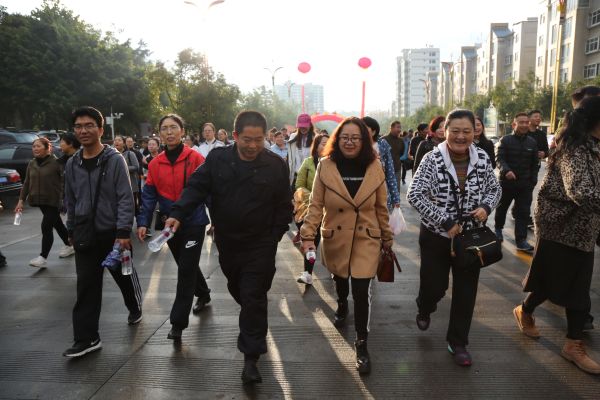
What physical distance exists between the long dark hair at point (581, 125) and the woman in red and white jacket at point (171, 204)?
2.96 m

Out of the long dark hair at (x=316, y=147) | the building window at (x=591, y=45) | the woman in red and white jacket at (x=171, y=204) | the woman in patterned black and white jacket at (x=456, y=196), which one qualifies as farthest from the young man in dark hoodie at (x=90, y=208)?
the building window at (x=591, y=45)

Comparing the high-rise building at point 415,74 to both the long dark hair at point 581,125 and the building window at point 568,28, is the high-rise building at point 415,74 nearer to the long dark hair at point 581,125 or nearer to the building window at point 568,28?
the building window at point 568,28

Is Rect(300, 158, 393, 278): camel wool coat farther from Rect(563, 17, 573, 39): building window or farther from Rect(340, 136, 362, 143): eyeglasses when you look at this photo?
Rect(563, 17, 573, 39): building window

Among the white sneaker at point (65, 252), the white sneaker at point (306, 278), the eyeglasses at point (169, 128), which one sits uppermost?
the eyeglasses at point (169, 128)

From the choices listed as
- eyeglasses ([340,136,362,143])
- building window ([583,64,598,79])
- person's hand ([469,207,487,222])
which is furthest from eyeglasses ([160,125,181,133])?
building window ([583,64,598,79])

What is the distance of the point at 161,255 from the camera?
7.16 m

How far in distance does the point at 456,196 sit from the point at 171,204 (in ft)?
8.21

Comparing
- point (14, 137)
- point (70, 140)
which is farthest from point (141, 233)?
point (14, 137)

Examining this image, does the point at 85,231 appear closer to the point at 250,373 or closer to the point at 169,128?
the point at 169,128

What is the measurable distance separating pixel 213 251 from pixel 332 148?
4051mm

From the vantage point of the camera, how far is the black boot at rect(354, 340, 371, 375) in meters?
→ 3.51

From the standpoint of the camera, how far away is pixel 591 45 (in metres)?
50.4

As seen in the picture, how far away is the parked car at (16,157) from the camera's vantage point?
47.4 feet

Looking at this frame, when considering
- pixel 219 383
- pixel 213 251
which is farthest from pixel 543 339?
pixel 213 251
